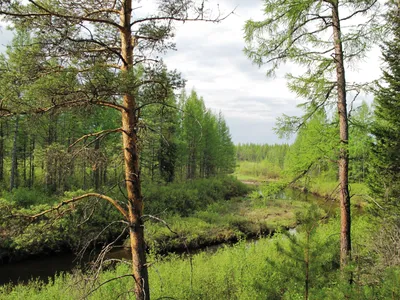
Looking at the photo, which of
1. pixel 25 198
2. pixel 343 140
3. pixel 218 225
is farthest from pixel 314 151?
pixel 25 198

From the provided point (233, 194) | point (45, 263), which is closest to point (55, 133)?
point (45, 263)

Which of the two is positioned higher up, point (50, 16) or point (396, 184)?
point (50, 16)

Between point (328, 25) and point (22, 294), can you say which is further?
point (22, 294)

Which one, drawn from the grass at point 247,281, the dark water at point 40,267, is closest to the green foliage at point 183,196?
the dark water at point 40,267

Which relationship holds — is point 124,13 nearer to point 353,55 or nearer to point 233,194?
point 353,55

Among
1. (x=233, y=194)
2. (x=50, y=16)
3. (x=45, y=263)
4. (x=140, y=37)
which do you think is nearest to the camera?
(x=50, y=16)

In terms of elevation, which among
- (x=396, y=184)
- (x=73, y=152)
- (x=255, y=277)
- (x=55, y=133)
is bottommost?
(x=255, y=277)

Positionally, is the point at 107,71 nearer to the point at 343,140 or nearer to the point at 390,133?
the point at 343,140

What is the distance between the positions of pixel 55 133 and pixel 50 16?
21.8m

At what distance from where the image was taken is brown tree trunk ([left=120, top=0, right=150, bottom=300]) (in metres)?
4.06

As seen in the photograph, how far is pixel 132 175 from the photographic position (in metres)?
4.13

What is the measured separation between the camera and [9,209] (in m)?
4.00

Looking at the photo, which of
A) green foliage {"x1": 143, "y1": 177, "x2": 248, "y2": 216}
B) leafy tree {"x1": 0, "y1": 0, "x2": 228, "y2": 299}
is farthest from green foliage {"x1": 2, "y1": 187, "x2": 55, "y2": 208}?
leafy tree {"x1": 0, "y1": 0, "x2": 228, "y2": 299}

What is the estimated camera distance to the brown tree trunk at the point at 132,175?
13.3 feet
